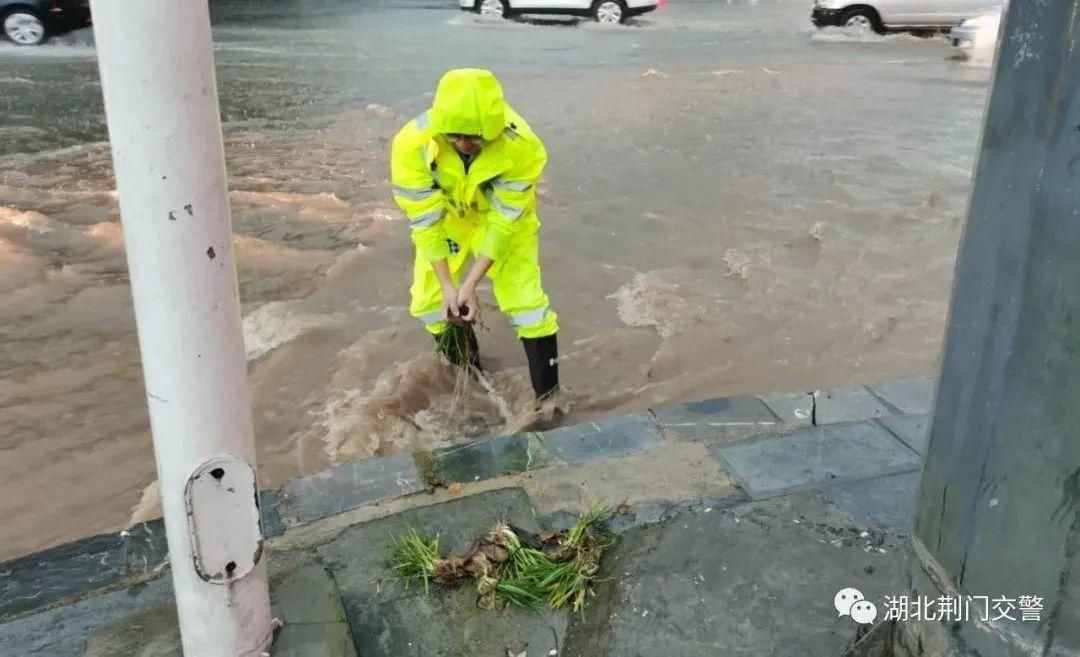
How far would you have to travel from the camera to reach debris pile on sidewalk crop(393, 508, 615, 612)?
2.44 metres

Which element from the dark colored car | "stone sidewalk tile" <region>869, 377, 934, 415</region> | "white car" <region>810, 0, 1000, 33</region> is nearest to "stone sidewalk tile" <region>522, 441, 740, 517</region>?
"stone sidewalk tile" <region>869, 377, 934, 415</region>

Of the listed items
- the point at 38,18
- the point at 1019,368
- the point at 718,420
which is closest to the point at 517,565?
the point at 718,420

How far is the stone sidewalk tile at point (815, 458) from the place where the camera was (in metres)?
2.96

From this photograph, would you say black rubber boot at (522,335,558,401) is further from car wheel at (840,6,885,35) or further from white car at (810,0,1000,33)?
car wheel at (840,6,885,35)

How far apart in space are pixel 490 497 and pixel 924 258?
479 centimetres

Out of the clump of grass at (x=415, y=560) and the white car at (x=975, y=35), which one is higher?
the white car at (x=975, y=35)

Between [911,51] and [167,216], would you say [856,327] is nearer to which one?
[167,216]

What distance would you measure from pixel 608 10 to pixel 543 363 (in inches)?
670

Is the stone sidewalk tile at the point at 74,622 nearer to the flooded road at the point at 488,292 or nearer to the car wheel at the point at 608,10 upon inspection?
the flooded road at the point at 488,292

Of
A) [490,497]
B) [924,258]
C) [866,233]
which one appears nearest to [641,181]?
[866,233]

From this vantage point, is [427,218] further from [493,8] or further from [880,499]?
[493,8]

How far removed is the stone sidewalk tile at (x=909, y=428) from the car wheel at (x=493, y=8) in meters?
18.4

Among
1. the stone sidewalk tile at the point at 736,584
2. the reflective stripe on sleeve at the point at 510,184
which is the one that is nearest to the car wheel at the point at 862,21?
the reflective stripe on sleeve at the point at 510,184

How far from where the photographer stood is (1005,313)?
158 cm
